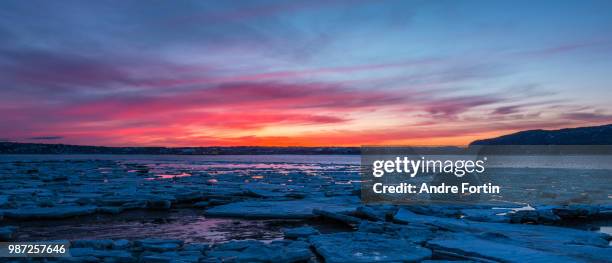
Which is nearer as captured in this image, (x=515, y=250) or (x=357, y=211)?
(x=515, y=250)

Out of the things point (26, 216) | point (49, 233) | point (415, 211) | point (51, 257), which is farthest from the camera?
point (415, 211)

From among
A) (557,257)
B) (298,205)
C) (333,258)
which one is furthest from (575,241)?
(298,205)

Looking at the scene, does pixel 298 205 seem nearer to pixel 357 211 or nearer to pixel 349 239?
pixel 357 211

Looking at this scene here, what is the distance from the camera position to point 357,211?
8.65 meters

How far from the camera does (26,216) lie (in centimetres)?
817

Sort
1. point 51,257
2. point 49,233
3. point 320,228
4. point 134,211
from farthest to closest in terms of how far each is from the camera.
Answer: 1. point 134,211
2. point 320,228
3. point 49,233
4. point 51,257

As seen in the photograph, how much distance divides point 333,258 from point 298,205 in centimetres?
479

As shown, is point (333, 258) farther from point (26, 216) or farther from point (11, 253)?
point (26, 216)

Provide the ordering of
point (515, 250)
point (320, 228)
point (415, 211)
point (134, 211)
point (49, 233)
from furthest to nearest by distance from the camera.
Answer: point (134, 211)
point (415, 211)
point (320, 228)
point (49, 233)
point (515, 250)

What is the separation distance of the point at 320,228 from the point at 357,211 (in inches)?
52.3

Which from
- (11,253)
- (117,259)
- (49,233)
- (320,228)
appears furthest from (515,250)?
(49,233)

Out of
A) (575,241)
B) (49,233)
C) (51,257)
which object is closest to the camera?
(51,257)

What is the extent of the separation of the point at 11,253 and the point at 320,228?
4.43 m

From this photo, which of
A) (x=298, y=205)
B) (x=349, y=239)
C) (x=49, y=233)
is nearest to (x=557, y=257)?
(x=349, y=239)
